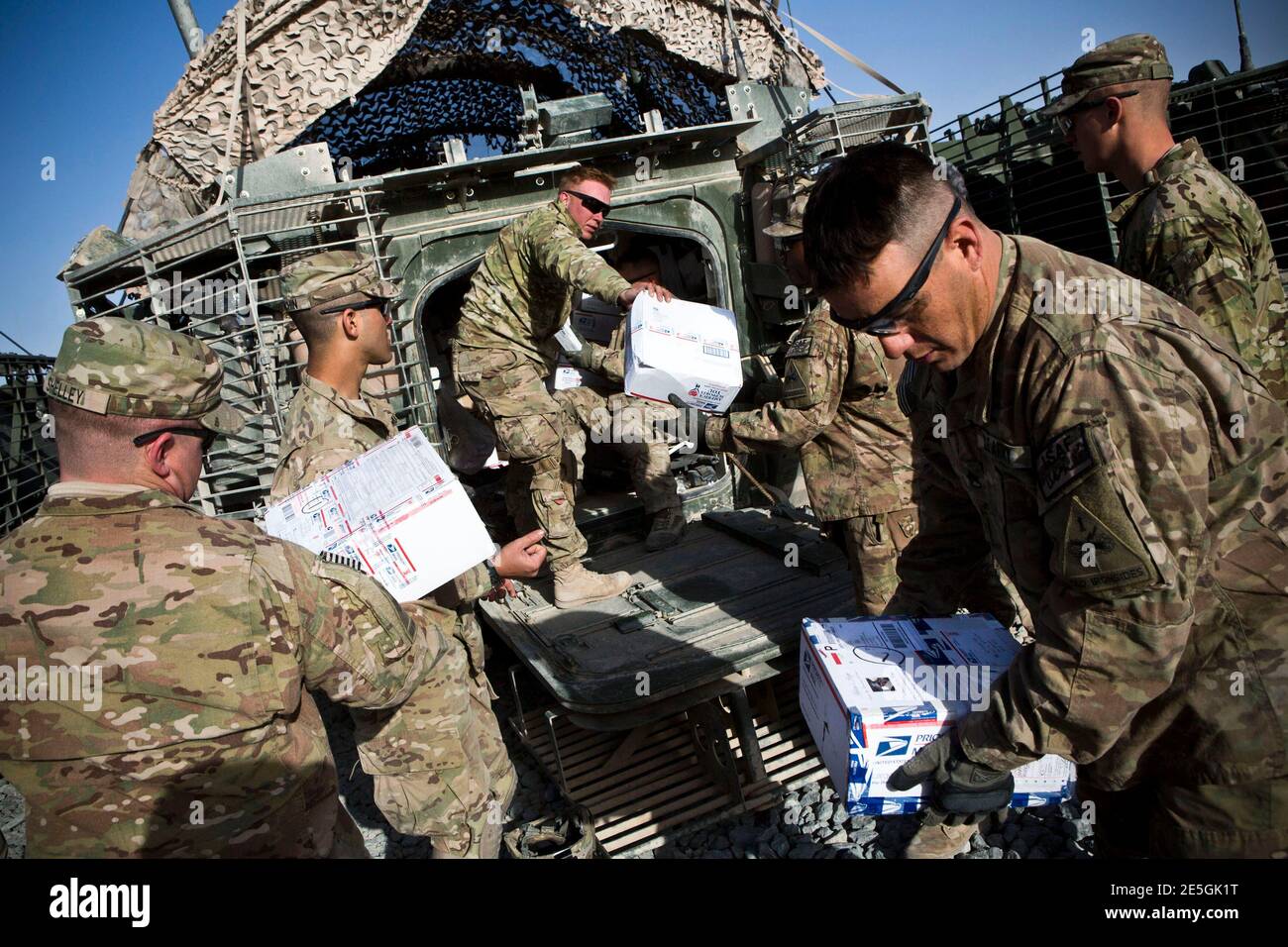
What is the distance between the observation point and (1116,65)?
2662mm

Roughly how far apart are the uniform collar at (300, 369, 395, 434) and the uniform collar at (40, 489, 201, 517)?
41.8 inches

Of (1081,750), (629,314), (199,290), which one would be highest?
(199,290)

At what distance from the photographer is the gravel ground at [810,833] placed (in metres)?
2.78

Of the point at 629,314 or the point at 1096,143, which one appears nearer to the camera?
the point at 1096,143

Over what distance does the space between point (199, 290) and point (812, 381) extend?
3.32 metres

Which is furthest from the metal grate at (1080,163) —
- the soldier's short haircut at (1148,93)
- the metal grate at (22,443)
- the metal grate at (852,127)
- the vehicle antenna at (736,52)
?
the metal grate at (22,443)

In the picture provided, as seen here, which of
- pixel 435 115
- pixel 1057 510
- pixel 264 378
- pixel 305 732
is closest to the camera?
pixel 1057 510

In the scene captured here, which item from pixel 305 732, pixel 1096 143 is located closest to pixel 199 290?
pixel 305 732

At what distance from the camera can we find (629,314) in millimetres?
3135

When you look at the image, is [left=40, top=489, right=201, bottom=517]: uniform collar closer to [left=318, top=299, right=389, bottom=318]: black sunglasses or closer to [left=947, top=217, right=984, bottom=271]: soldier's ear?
[left=318, top=299, right=389, bottom=318]: black sunglasses

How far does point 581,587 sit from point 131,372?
9.14 feet

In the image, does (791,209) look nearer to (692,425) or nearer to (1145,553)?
(692,425)

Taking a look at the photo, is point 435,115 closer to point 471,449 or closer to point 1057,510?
point 471,449

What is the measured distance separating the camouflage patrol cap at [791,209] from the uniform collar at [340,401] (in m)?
1.78
